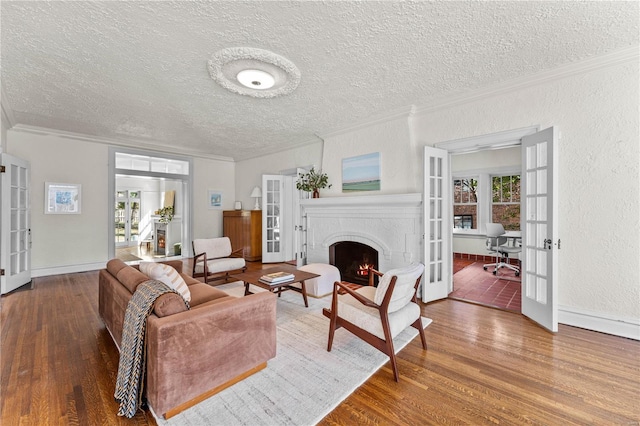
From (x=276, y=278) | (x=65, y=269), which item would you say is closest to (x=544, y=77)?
(x=276, y=278)

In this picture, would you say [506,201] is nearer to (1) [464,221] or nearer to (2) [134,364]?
(1) [464,221]

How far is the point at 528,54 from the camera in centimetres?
269

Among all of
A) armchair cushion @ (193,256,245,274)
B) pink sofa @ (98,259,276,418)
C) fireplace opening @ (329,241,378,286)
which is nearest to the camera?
pink sofa @ (98,259,276,418)

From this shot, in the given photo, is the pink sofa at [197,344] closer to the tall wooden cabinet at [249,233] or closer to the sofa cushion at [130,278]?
the sofa cushion at [130,278]

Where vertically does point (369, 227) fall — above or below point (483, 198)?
below

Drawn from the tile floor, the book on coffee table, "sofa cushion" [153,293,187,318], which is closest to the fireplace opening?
the tile floor

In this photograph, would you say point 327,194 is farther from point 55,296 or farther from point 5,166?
point 5,166

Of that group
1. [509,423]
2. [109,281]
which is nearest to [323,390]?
[509,423]

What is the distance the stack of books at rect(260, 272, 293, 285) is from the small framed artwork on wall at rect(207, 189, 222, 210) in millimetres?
4780

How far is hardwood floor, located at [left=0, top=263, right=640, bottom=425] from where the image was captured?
64.9 inches

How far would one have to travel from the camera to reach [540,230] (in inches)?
119

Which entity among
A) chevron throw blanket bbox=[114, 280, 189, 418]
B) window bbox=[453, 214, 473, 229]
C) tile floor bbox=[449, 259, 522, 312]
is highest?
window bbox=[453, 214, 473, 229]

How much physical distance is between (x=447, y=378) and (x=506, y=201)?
6114mm

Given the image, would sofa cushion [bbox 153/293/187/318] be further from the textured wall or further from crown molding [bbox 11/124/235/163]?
crown molding [bbox 11/124/235/163]
